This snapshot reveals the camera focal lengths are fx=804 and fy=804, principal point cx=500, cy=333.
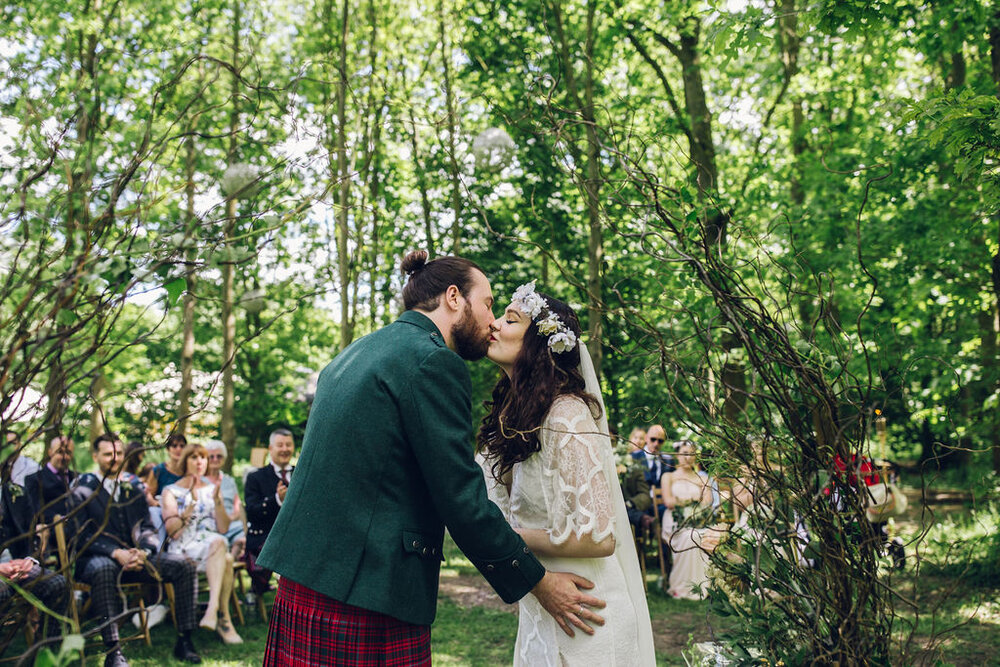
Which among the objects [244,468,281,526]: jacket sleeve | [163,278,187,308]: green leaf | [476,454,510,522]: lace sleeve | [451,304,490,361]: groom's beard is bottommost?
[244,468,281,526]: jacket sleeve

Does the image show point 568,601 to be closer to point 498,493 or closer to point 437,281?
point 498,493

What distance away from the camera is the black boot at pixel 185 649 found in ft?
19.6

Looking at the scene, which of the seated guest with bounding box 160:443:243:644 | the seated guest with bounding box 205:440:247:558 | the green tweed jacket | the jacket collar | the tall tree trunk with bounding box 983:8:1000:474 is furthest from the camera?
the seated guest with bounding box 205:440:247:558

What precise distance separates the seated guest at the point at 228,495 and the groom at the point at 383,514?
571cm

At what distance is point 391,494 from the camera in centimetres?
240

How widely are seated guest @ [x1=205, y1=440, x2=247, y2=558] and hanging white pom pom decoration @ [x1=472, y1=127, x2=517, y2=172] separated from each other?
377 cm

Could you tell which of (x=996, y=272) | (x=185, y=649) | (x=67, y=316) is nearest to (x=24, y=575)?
(x=185, y=649)

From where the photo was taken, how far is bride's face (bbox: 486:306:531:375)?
311cm

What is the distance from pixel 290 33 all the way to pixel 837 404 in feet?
56.0

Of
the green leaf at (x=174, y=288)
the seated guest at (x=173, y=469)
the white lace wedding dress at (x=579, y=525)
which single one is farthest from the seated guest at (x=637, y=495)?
the green leaf at (x=174, y=288)

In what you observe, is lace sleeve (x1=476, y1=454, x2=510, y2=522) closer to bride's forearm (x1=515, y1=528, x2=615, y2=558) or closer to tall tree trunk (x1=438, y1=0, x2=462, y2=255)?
bride's forearm (x1=515, y1=528, x2=615, y2=558)

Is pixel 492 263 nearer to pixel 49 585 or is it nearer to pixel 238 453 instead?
pixel 49 585

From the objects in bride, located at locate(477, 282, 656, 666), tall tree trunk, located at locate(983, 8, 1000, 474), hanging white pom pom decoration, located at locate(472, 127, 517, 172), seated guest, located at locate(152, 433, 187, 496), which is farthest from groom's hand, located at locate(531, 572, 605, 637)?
seated guest, located at locate(152, 433, 187, 496)

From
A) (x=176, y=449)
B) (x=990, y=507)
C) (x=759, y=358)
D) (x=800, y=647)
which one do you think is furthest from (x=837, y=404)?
(x=990, y=507)
